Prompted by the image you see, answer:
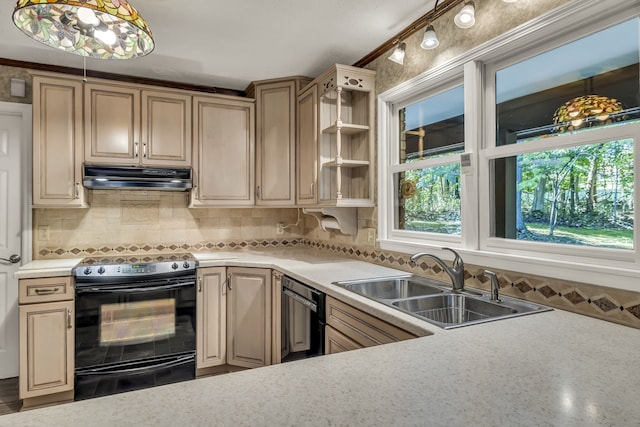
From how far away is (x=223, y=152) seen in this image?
3.15 m

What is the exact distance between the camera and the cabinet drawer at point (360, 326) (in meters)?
1.46

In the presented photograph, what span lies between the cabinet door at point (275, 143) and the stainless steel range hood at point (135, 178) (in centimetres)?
61

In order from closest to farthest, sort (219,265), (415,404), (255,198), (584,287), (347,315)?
(415,404) < (584,287) < (347,315) < (219,265) < (255,198)

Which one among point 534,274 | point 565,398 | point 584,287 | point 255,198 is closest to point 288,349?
point 255,198

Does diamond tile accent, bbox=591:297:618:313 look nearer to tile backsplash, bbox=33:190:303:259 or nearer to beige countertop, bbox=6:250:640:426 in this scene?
A: beige countertop, bbox=6:250:640:426

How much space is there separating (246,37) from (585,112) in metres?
1.95

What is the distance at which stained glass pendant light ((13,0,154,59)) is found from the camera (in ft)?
4.81

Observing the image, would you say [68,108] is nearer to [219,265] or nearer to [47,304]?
[47,304]

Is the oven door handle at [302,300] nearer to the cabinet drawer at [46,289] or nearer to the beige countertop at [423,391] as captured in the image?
the beige countertop at [423,391]

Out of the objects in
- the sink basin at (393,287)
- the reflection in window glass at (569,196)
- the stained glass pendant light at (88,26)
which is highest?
the stained glass pendant light at (88,26)

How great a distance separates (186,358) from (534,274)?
232 cm

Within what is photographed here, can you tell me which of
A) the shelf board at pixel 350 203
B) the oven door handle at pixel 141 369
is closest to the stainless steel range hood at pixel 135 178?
the shelf board at pixel 350 203

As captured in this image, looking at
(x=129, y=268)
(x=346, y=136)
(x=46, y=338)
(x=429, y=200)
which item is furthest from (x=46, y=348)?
(x=429, y=200)

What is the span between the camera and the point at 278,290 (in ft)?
8.60
